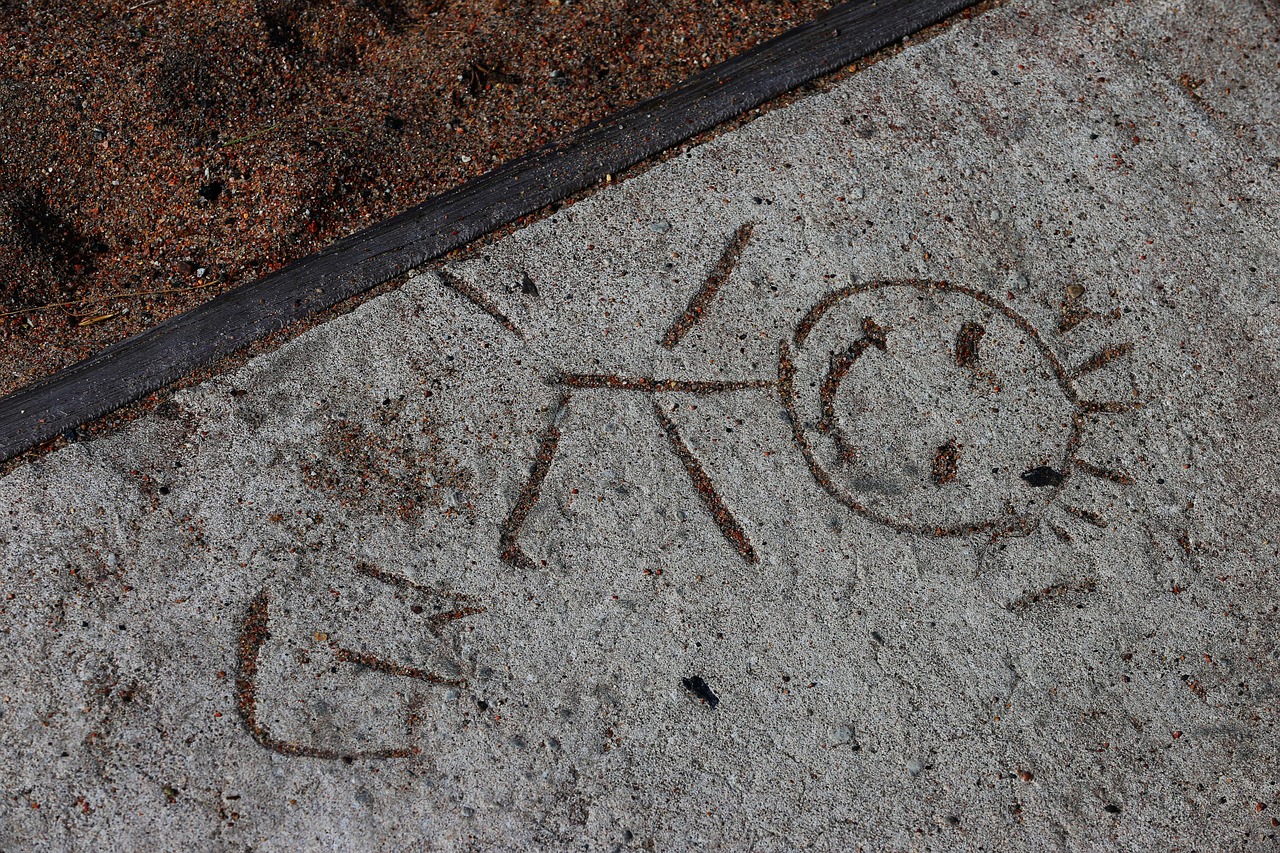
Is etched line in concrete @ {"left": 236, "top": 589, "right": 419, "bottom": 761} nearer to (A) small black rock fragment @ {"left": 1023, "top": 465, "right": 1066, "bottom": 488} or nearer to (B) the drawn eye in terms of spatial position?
(B) the drawn eye

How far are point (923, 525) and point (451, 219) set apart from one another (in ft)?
4.36

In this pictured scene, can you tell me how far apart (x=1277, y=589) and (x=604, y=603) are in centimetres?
146

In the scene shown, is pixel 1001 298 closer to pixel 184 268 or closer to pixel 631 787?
pixel 631 787

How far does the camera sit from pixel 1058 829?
185 cm

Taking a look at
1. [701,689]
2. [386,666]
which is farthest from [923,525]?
[386,666]

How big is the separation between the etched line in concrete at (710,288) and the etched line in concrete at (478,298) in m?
0.36

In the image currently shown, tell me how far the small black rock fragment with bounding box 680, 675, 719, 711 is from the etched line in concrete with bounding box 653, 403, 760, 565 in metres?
0.27

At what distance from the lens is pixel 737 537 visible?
6.73ft

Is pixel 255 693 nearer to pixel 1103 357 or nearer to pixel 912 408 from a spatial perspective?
pixel 912 408

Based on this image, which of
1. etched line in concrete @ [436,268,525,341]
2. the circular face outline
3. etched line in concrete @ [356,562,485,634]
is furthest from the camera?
etched line in concrete @ [436,268,525,341]

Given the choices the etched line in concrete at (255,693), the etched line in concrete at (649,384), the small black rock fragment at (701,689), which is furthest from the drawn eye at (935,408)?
the etched line in concrete at (255,693)

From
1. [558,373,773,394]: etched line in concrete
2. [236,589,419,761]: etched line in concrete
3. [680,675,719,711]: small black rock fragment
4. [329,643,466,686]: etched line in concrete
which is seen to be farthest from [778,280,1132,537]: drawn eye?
[236,589,419,761]: etched line in concrete

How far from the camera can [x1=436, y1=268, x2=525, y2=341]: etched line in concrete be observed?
2.24 m

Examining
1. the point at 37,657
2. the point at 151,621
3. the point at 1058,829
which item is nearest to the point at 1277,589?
the point at 1058,829
